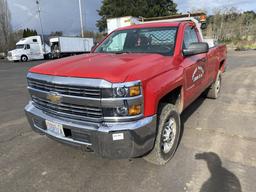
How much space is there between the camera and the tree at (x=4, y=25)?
145 feet

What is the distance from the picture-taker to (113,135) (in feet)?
8.04

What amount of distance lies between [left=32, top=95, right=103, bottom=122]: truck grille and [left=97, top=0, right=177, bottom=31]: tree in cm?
3943

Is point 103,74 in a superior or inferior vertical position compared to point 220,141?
superior

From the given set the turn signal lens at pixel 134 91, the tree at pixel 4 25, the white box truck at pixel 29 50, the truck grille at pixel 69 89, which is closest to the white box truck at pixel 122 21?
the truck grille at pixel 69 89

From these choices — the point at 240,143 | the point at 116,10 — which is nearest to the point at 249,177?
the point at 240,143

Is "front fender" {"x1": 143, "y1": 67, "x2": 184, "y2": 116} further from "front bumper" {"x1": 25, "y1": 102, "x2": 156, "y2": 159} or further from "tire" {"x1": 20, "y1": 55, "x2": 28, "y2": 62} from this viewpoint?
"tire" {"x1": 20, "y1": 55, "x2": 28, "y2": 62}

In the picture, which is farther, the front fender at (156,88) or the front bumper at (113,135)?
the front fender at (156,88)

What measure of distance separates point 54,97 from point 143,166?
4.96 ft

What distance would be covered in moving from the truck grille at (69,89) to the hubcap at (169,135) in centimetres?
119

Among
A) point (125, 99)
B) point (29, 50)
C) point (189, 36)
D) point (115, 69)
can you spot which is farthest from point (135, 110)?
point (29, 50)

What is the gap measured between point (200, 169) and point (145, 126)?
112 cm

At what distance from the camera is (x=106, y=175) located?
2994 mm

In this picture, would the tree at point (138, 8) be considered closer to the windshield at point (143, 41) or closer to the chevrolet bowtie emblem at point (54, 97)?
the windshield at point (143, 41)

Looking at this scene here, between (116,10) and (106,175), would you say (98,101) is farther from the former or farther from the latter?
(116,10)
